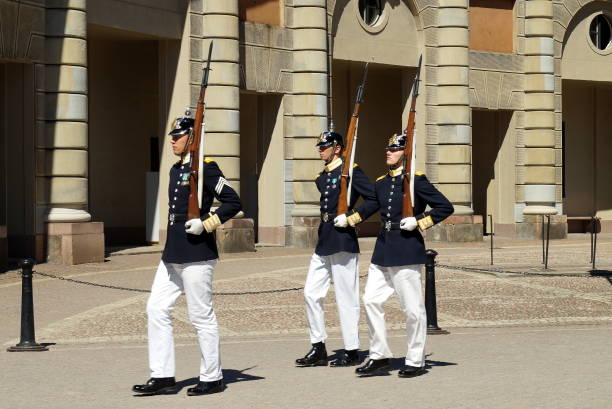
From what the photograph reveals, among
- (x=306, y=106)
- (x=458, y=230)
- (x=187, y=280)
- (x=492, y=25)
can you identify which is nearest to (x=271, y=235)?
(x=306, y=106)

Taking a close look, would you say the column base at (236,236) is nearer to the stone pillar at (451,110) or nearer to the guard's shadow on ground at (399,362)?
the stone pillar at (451,110)

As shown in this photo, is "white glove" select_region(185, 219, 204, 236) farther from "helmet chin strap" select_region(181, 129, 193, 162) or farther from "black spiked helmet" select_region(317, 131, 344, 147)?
"black spiked helmet" select_region(317, 131, 344, 147)

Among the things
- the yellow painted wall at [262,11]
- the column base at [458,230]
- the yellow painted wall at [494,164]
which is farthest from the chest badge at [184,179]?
the yellow painted wall at [494,164]

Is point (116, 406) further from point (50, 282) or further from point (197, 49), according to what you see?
point (197, 49)

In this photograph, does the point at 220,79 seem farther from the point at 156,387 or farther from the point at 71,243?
the point at 156,387

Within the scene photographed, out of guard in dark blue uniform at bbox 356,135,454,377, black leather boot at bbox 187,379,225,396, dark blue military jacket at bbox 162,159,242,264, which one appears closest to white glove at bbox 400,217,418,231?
guard in dark blue uniform at bbox 356,135,454,377

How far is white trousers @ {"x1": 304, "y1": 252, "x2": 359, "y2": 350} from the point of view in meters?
10.3

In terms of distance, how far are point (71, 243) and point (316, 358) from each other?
11.1m

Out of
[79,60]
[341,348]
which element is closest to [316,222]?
[79,60]

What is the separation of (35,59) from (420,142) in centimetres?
1170

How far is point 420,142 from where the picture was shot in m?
29.8

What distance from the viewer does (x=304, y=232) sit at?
26453 mm

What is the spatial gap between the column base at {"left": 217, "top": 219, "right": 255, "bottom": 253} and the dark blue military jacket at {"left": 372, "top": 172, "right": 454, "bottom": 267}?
14.3 m

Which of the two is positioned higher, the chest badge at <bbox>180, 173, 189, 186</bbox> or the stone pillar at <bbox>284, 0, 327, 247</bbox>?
the stone pillar at <bbox>284, 0, 327, 247</bbox>
